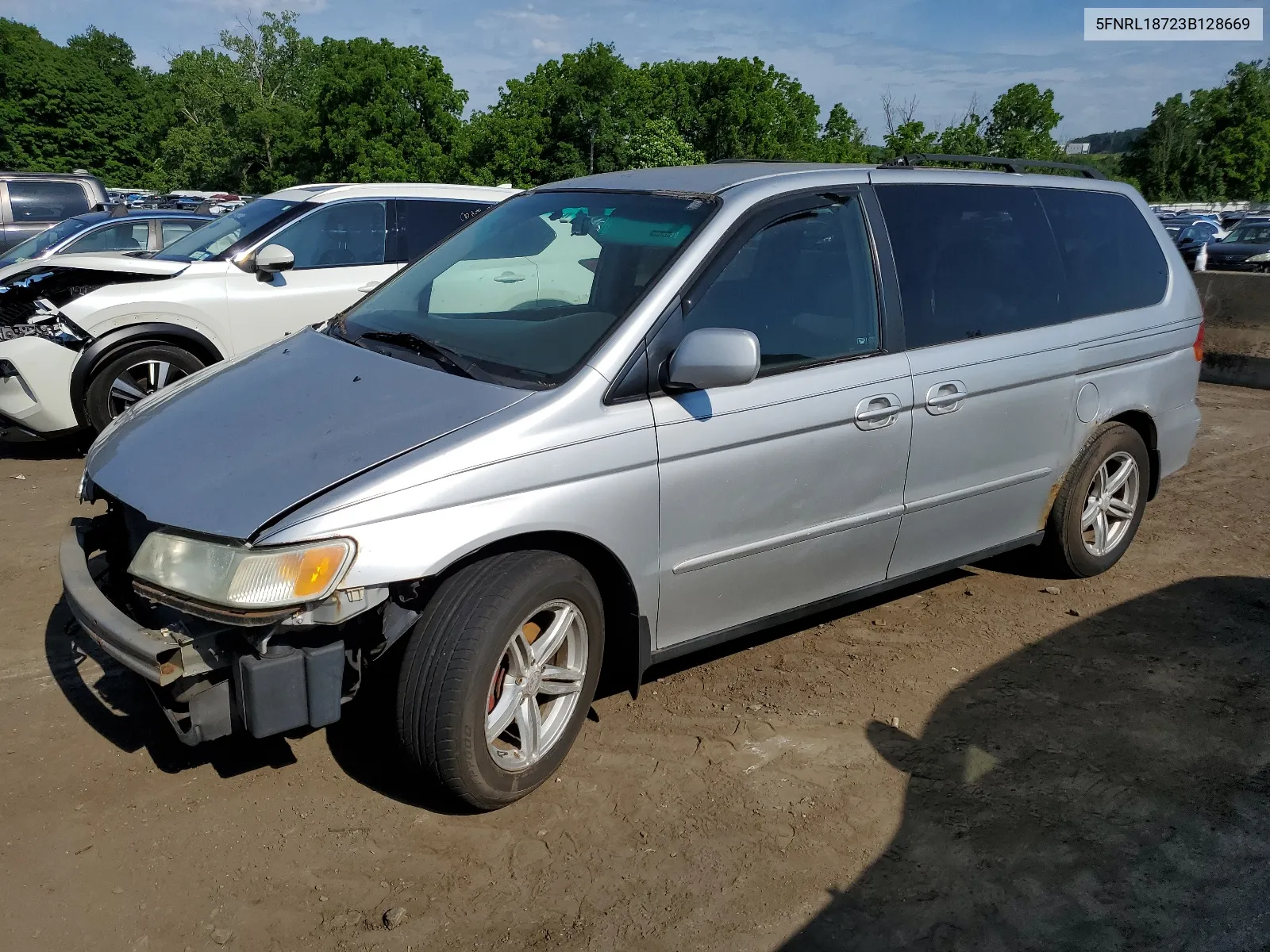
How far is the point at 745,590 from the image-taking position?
3625 millimetres

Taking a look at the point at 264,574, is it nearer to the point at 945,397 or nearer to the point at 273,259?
the point at 945,397

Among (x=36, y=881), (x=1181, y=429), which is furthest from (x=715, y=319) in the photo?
(x=1181, y=429)

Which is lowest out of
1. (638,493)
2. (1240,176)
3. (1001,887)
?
(1001,887)

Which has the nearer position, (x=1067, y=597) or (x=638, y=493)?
(x=638, y=493)

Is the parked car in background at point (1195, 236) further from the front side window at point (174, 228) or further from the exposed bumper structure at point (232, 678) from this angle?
the exposed bumper structure at point (232, 678)

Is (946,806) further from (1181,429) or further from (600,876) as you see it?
(1181,429)

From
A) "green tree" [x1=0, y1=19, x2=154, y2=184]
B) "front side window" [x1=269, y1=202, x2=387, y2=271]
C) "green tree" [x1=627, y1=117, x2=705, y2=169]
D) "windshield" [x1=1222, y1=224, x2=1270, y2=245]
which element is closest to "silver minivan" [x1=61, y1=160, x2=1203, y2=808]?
"front side window" [x1=269, y1=202, x2=387, y2=271]

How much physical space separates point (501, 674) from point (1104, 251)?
12.0 ft

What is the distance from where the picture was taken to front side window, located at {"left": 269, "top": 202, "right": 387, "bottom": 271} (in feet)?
24.6

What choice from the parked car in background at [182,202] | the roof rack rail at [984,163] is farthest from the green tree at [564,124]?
the roof rack rail at [984,163]

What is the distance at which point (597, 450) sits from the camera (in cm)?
313

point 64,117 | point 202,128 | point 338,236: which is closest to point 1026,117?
point 338,236

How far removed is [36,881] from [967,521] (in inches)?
140

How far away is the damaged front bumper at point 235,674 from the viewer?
2.69 m
